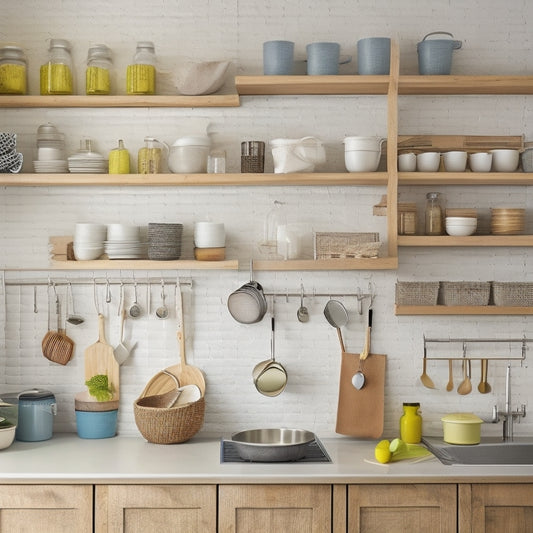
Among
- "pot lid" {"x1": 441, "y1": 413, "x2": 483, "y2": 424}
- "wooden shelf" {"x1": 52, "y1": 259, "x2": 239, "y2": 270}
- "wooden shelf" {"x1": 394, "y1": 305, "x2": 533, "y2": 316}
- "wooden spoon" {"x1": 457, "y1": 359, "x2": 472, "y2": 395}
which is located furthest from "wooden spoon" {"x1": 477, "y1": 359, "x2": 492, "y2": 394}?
"wooden shelf" {"x1": 52, "y1": 259, "x2": 239, "y2": 270}

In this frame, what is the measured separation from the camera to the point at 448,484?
10.0 feet

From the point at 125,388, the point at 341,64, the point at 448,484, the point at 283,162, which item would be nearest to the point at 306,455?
the point at 448,484

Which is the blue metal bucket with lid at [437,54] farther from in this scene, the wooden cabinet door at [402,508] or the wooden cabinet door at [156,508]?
the wooden cabinet door at [156,508]

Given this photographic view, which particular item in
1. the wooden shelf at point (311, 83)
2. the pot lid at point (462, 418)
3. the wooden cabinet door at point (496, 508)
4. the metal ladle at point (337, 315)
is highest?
the wooden shelf at point (311, 83)

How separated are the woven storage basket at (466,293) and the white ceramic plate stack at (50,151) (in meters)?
1.79

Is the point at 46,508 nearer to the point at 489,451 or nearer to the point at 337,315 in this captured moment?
the point at 337,315

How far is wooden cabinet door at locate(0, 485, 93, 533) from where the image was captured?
9.96 ft

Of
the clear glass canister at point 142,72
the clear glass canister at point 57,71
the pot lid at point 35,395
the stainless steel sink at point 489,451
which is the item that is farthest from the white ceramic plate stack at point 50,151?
the stainless steel sink at point 489,451

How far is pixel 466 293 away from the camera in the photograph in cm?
363

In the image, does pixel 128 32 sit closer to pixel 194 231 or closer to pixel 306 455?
pixel 194 231

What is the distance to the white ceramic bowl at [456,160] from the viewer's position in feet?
11.9

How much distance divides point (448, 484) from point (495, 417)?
74cm

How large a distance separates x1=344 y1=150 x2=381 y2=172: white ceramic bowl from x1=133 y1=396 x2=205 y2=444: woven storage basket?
1.22 meters

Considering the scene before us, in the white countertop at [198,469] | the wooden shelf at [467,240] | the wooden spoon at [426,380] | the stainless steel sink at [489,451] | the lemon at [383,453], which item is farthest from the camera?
the wooden spoon at [426,380]
